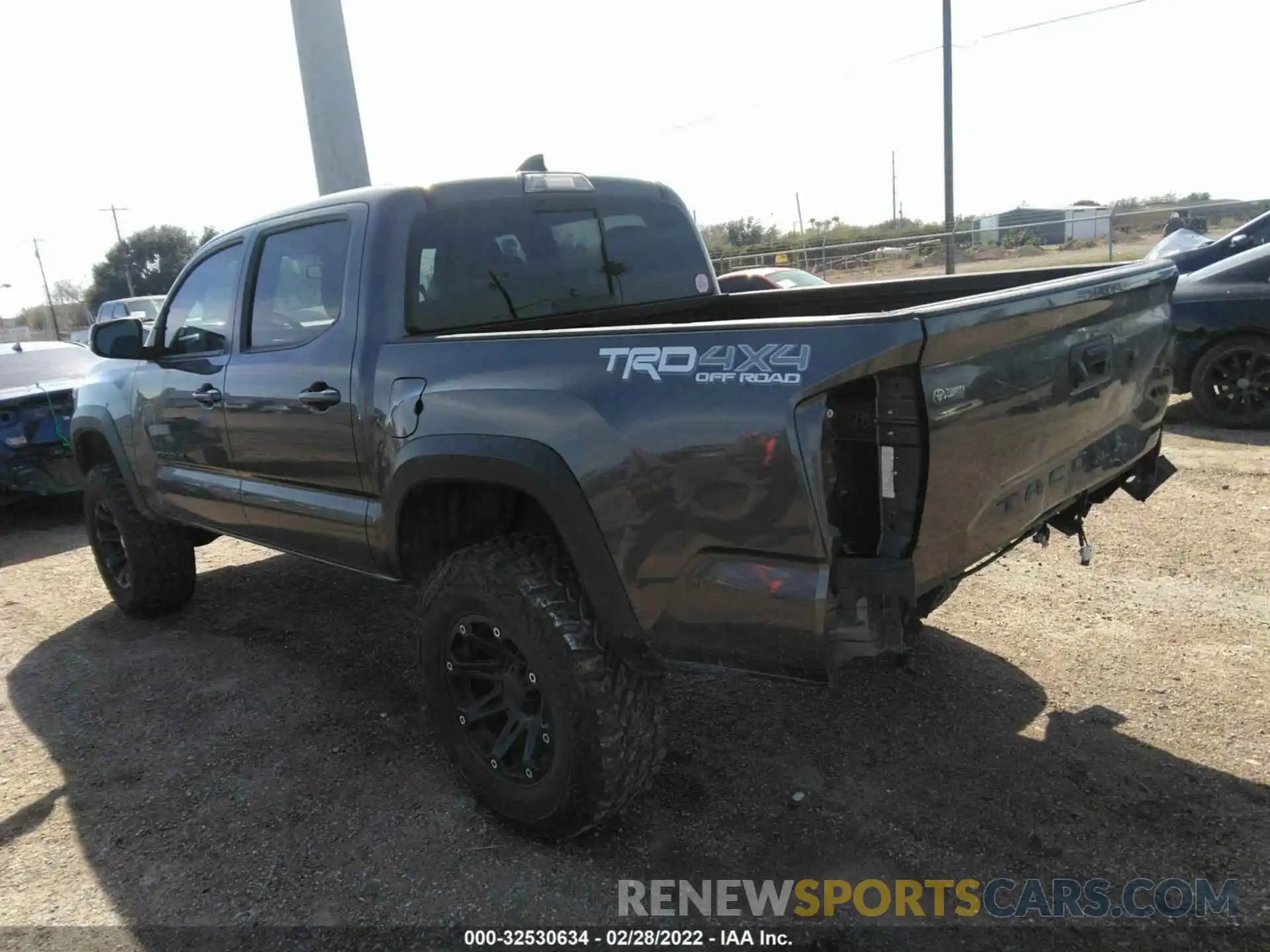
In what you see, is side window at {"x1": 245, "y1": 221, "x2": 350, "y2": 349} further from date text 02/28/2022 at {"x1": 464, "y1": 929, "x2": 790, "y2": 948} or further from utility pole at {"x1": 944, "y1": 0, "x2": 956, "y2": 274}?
utility pole at {"x1": 944, "y1": 0, "x2": 956, "y2": 274}

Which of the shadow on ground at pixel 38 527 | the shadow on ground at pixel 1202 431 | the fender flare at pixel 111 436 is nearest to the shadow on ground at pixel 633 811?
the fender flare at pixel 111 436

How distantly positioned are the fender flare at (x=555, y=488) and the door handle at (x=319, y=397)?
64cm

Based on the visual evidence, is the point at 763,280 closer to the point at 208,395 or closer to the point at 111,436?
the point at 111,436

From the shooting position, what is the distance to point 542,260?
3.64 m

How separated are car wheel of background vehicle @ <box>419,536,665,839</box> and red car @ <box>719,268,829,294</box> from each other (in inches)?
320

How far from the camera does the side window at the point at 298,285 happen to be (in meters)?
3.44

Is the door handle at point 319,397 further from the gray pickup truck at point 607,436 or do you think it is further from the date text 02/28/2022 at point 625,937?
the date text 02/28/2022 at point 625,937

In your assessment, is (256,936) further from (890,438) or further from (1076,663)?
(1076,663)

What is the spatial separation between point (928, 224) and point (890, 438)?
3931 cm

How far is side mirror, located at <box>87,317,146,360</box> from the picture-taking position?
4.35 metres

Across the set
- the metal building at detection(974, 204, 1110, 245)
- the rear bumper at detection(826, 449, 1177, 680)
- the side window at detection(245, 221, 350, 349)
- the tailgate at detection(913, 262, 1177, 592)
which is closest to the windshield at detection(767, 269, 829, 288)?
the side window at detection(245, 221, 350, 349)

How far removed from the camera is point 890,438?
219cm

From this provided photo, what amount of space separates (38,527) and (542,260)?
21.3ft

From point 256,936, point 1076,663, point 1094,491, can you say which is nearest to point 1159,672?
point 1076,663
